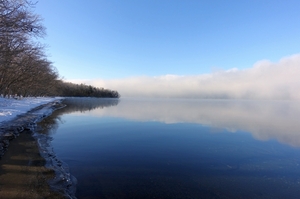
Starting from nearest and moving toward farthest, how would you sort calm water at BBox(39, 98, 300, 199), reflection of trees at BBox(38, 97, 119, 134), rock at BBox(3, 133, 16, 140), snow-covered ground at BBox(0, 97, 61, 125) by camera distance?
calm water at BBox(39, 98, 300, 199) < rock at BBox(3, 133, 16, 140) < reflection of trees at BBox(38, 97, 119, 134) < snow-covered ground at BBox(0, 97, 61, 125)

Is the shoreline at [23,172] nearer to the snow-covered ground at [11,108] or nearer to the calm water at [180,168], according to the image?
the calm water at [180,168]

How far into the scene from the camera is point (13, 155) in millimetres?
7059

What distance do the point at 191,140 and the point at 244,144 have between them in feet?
11.0

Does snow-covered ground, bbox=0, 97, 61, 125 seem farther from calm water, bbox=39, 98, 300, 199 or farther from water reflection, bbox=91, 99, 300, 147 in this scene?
water reflection, bbox=91, 99, 300, 147

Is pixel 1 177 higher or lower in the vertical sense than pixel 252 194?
higher

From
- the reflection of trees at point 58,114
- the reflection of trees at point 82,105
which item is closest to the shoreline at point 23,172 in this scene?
the reflection of trees at point 58,114

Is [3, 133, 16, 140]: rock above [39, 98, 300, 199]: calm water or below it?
above

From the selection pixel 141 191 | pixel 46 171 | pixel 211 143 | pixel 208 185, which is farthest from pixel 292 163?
pixel 46 171

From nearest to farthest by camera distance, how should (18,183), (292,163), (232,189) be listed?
(18,183)
(232,189)
(292,163)

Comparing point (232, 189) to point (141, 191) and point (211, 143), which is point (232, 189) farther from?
point (211, 143)

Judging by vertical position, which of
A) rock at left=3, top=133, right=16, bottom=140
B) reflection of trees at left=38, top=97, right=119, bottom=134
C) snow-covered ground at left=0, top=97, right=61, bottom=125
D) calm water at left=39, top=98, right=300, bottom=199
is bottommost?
calm water at left=39, top=98, right=300, bottom=199

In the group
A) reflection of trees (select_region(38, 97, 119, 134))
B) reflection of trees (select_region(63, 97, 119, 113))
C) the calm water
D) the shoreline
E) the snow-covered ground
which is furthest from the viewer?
reflection of trees (select_region(63, 97, 119, 113))

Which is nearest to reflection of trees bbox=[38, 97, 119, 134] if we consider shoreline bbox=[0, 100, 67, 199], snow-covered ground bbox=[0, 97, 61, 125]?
snow-covered ground bbox=[0, 97, 61, 125]

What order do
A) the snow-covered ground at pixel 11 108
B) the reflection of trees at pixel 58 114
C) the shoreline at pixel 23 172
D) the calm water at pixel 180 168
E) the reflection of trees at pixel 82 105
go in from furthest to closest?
the reflection of trees at pixel 82 105 < the snow-covered ground at pixel 11 108 < the reflection of trees at pixel 58 114 < the calm water at pixel 180 168 < the shoreline at pixel 23 172
